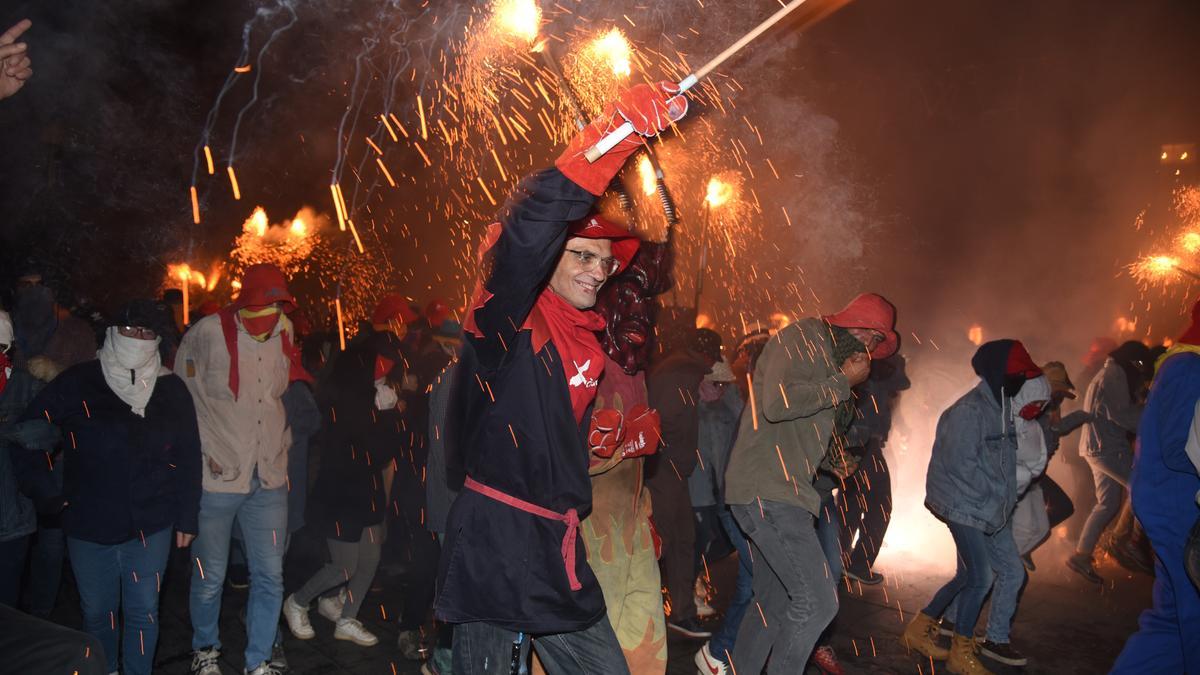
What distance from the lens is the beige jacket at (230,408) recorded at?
4543 mm

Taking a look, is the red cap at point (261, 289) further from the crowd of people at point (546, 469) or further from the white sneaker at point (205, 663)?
the white sneaker at point (205, 663)

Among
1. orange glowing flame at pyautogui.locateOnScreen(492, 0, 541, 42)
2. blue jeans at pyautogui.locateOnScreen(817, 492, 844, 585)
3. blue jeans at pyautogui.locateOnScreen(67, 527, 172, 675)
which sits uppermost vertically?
orange glowing flame at pyautogui.locateOnScreen(492, 0, 541, 42)

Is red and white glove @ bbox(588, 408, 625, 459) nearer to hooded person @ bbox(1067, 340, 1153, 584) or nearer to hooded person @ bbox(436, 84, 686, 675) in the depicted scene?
hooded person @ bbox(436, 84, 686, 675)

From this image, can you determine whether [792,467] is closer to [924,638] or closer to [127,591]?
[924,638]

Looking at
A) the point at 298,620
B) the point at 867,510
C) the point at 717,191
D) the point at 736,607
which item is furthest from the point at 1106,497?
the point at 717,191

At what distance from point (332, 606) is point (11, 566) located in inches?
80.1

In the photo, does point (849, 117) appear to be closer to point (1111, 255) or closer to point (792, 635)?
point (1111, 255)

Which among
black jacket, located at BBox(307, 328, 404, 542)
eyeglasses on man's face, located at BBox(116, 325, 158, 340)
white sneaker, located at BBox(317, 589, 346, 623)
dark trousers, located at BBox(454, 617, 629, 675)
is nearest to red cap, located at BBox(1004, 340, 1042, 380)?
dark trousers, located at BBox(454, 617, 629, 675)

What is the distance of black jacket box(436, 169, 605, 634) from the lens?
8.71 feet

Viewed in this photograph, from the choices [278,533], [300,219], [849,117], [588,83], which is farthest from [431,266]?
[278,533]

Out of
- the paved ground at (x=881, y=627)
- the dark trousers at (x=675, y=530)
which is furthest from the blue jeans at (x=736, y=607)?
the dark trousers at (x=675, y=530)

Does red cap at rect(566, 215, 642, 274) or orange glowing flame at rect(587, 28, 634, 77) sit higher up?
orange glowing flame at rect(587, 28, 634, 77)

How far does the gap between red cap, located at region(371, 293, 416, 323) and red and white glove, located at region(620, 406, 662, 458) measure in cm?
368

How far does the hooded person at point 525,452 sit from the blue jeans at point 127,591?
233 centimetres
